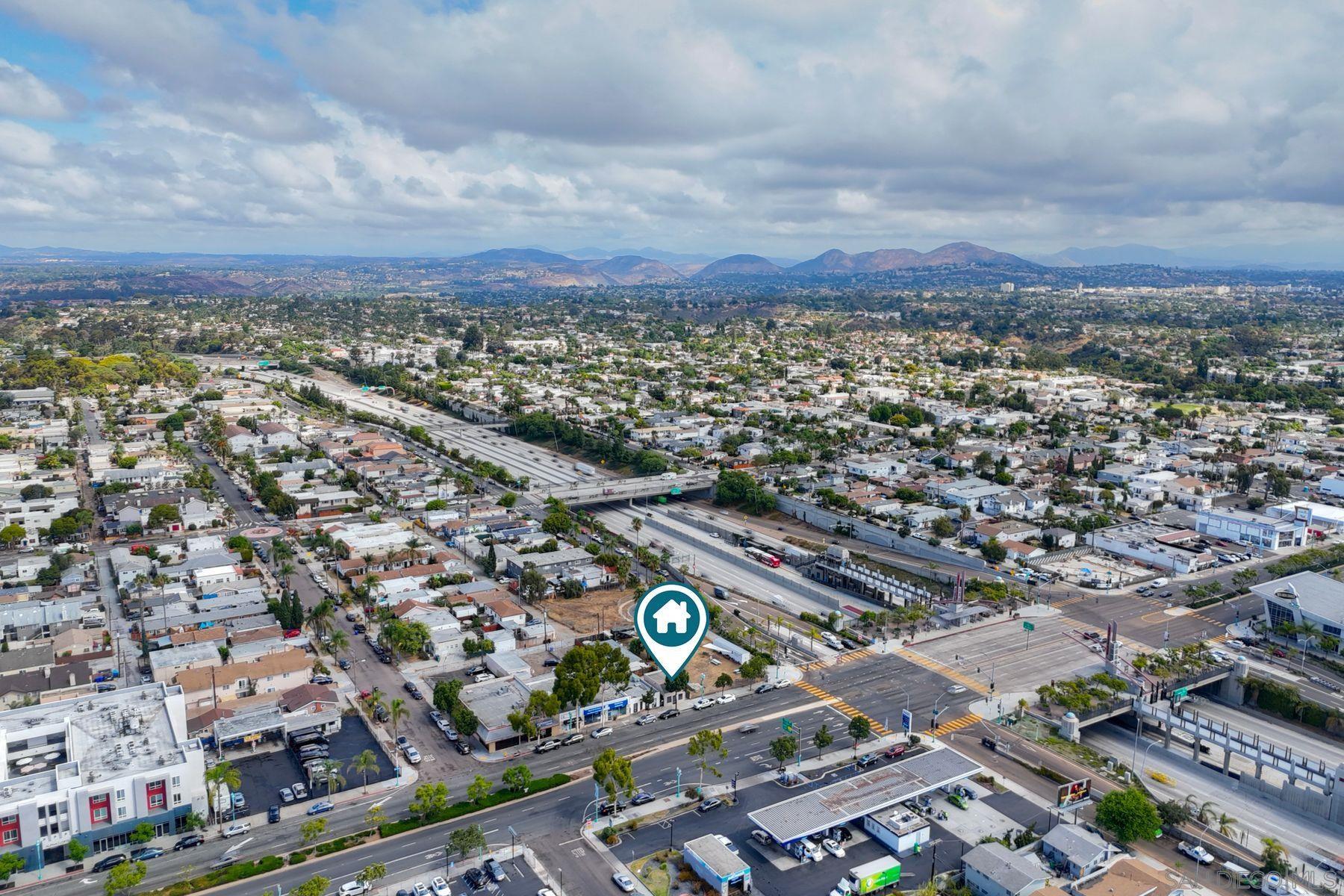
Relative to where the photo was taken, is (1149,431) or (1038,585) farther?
(1149,431)

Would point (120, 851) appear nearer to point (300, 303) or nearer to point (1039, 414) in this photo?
point (1039, 414)

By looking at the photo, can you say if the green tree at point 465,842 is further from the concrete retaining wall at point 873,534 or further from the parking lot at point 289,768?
the concrete retaining wall at point 873,534

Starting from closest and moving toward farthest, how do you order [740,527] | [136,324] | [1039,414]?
[740,527] → [1039,414] → [136,324]

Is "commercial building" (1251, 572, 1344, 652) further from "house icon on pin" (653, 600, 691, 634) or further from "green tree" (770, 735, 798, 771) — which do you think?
"house icon on pin" (653, 600, 691, 634)

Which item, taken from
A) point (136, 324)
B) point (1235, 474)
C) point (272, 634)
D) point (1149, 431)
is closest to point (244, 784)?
point (272, 634)

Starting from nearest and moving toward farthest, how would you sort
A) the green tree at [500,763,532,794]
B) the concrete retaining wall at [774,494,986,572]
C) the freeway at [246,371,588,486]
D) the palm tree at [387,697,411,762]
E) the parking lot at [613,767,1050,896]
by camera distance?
the parking lot at [613,767,1050,896]
the green tree at [500,763,532,794]
the palm tree at [387,697,411,762]
the concrete retaining wall at [774,494,986,572]
the freeway at [246,371,588,486]

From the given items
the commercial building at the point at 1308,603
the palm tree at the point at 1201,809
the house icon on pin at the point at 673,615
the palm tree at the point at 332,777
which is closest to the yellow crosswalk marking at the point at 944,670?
the palm tree at the point at 1201,809

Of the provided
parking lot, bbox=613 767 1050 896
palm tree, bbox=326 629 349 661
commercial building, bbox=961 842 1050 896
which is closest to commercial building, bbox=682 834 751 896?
parking lot, bbox=613 767 1050 896
